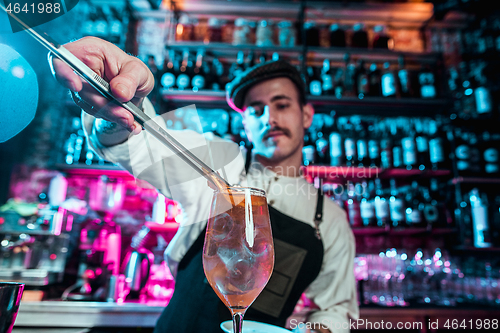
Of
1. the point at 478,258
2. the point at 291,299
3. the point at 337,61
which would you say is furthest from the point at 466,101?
the point at 291,299

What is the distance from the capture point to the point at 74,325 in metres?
1.73

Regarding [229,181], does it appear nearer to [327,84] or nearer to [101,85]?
[101,85]

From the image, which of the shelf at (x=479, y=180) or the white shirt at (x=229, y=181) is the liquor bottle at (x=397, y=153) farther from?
the white shirt at (x=229, y=181)

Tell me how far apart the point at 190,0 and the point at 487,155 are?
9.08 feet

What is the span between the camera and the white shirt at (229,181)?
1.04 meters

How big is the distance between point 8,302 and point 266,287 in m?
0.80

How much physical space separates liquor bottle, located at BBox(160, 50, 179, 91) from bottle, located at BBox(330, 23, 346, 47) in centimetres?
141

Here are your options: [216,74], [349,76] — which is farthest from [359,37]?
[216,74]

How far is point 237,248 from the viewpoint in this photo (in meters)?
0.49

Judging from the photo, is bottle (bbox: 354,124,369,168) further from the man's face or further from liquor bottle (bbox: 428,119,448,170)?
the man's face

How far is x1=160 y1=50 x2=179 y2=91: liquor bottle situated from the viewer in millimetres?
2389

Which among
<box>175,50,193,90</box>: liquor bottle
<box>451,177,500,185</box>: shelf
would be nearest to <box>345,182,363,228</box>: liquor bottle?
<box>451,177,500,185</box>: shelf

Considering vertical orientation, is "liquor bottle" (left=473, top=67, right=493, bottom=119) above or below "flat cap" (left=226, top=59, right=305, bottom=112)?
above

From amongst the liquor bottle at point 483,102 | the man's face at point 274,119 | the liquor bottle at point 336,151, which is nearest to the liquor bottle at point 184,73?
the man's face at point 274,119
